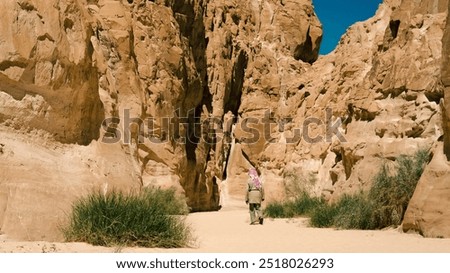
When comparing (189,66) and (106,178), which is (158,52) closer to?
(189,66)

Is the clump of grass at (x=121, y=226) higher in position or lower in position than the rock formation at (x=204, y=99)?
lower

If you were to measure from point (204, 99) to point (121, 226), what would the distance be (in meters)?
28.8

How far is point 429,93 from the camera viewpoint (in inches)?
633

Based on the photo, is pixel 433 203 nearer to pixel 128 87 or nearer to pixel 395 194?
pixel 395 194

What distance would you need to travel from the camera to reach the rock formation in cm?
987

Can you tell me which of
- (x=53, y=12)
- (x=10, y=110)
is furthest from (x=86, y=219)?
(x=53, y=12)

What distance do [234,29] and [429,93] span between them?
27.0 metres

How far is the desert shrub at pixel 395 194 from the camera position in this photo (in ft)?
39.8

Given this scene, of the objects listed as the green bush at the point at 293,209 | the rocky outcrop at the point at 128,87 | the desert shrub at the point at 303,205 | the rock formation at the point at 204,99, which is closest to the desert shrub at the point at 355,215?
the rock formation at the point at 204,99

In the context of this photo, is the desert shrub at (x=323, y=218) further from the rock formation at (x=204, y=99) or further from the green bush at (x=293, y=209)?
the green bush at (x=293, y=209)

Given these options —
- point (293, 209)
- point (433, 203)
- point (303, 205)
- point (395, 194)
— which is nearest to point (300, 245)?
point (433, 203)

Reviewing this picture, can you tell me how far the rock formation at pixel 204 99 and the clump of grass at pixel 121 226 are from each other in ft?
2.82

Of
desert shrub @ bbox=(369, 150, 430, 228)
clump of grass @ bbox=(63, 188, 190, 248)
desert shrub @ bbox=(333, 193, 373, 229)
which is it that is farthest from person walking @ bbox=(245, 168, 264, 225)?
clump of grass @ bbox=(63, 188, 190, 248)

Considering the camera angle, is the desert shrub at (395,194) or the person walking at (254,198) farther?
the person walking at (254,198)
